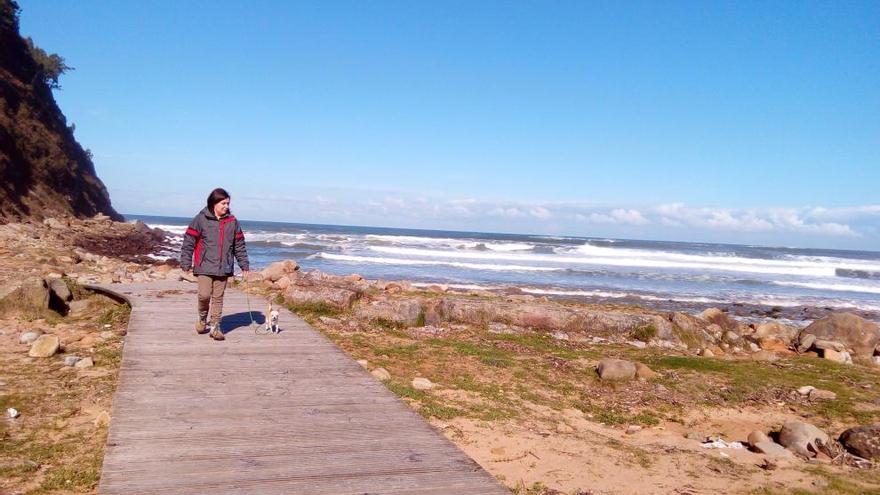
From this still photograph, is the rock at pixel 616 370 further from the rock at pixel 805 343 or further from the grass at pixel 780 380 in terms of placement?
the rock at pixel 805 343

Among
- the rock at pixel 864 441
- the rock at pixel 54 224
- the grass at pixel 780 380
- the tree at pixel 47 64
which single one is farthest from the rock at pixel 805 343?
the tree at pixel 47 64

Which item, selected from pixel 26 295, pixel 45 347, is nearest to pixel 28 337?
pixel 45 347

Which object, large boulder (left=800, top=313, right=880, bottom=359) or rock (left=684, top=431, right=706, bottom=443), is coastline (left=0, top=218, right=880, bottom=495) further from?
large boulder (left=800, top=313, right=880, bottom=359)

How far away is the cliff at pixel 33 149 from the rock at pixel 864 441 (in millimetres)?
27804

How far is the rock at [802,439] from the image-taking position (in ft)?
18.5

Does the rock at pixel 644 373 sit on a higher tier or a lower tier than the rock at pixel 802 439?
higher

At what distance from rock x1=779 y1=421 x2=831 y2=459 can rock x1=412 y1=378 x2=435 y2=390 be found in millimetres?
3832

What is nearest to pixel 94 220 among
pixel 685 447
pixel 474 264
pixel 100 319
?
pixel 474 264

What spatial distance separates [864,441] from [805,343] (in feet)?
22.3

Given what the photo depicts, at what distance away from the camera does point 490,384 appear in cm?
712

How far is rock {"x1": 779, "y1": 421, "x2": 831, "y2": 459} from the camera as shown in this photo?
18.5 feet

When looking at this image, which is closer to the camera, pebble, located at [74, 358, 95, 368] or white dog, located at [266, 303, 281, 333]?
pebble, located at [74, 358, 95, 368]

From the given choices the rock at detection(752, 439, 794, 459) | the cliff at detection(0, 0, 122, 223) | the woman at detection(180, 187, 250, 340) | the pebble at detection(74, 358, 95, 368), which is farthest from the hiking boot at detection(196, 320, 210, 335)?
the cliff at detection(0, 0, 122, 223)

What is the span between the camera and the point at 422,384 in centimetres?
677
